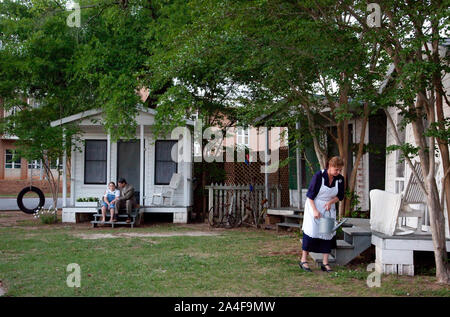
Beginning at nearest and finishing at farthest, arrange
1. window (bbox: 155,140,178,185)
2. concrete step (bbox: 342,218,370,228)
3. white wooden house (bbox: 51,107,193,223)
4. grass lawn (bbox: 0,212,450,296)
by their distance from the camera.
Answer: grass lawn (bbox: 0,212,450,296), concrete step (bbox: 342,218,370,228), white wooden house (bbox: 51,107,193,223), window (bbox: 155,140,178,185)

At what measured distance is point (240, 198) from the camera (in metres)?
14.2

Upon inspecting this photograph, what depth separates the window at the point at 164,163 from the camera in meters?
16.0

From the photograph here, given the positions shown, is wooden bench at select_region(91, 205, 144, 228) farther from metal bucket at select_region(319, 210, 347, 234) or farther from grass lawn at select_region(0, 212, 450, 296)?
metal bucket at select_region(319, 210, 347, 234)

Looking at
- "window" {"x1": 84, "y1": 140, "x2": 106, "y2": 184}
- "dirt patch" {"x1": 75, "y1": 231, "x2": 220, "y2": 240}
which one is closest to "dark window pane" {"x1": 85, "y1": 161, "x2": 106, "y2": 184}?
"window" {"x1": 84, "y1": 140, "x2": 106, "y2": 184}

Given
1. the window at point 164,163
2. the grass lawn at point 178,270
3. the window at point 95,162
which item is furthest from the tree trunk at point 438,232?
the window at point 95,162

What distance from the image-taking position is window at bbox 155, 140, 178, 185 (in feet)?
52.4

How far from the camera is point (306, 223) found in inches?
278

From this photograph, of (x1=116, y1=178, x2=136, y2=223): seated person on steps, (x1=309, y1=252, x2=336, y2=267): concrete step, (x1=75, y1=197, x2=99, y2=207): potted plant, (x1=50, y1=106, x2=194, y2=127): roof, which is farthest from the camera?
(x1=75, y1=197, x2=99, y2=207): potted plant

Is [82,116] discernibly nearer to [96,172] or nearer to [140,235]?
[96,172]

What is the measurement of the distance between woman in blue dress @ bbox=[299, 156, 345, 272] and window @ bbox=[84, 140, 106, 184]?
10.1 meters

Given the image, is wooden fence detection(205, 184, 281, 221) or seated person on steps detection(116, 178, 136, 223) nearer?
seated person on steps detection(116, 178, 136, 223)

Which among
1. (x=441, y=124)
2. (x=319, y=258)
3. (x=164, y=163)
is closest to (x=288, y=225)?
(x=164, y=163)

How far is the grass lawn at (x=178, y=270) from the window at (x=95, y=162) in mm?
4591

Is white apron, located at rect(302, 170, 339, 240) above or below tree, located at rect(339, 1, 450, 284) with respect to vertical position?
below
